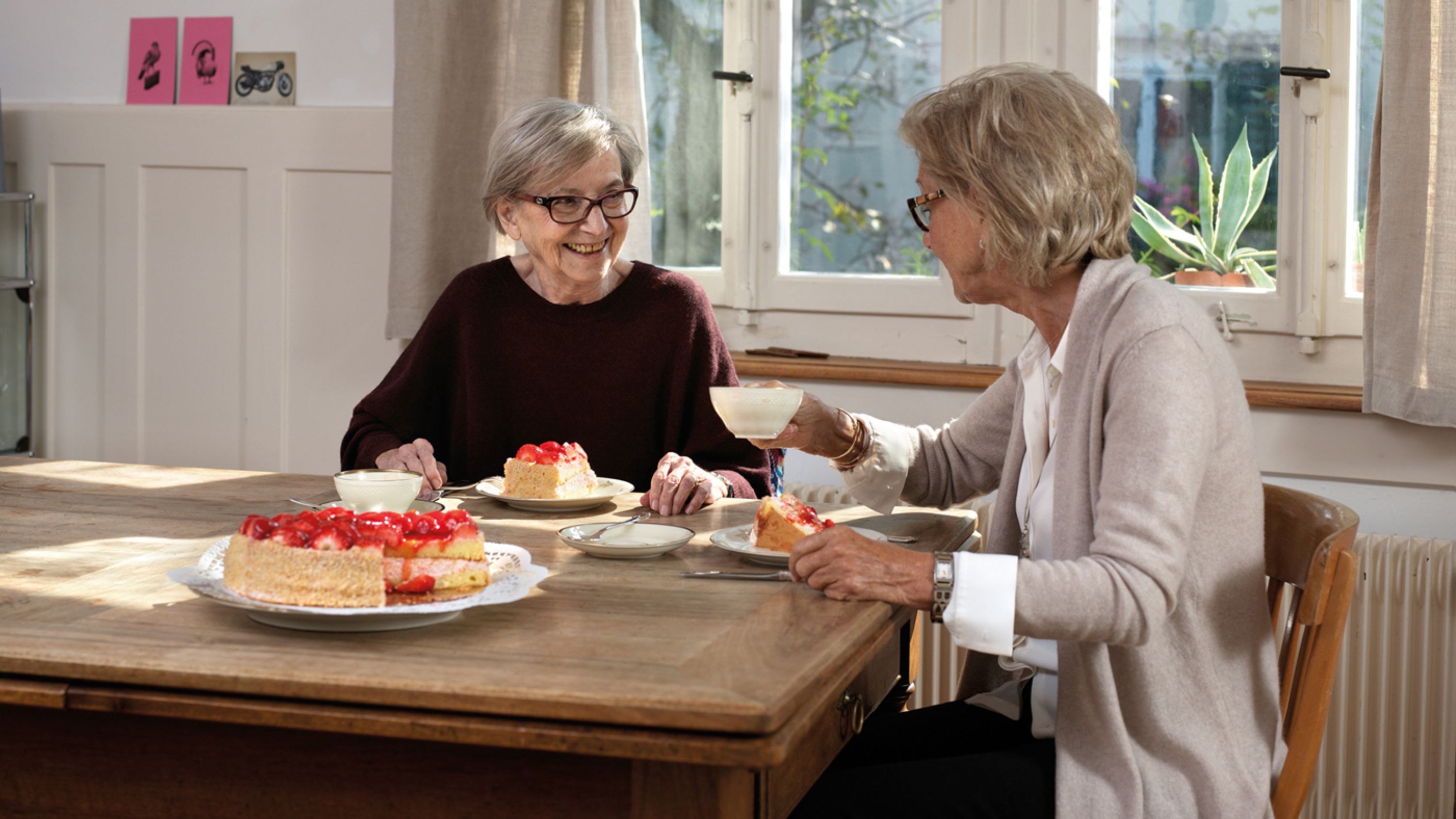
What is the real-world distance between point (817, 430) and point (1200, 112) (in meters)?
1.44

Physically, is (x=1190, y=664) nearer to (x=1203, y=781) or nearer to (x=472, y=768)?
(x=1203, y=781)

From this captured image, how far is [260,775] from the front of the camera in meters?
1.14

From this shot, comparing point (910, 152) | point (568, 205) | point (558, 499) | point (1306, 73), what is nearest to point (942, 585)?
point (558, 499)

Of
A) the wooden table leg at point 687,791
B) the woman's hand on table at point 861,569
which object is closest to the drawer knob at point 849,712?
the woman's hand on table at point 861,569

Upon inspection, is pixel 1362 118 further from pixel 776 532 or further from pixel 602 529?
pixel 602 529

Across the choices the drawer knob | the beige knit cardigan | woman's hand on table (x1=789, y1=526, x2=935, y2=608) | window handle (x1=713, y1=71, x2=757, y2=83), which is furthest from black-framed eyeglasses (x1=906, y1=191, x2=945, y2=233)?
window handle (x1=713, y1=71, x2=757, y2=83)

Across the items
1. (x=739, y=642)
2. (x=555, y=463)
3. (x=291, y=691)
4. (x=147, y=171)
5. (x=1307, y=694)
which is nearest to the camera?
(x=291, y=691)

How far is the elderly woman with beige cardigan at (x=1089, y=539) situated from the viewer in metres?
1.28

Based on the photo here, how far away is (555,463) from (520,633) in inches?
25.5

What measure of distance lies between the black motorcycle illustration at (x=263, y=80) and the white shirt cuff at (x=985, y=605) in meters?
2.75

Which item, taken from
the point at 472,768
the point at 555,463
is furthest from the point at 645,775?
the point at 555,463

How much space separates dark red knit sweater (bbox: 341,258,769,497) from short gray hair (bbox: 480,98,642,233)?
240 millimetres

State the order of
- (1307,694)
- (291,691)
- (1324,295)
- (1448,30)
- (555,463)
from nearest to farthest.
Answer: (291,691) → (1307,694) → (555,463) → (1448,30) → (1324,295)

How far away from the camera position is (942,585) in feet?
4.28
